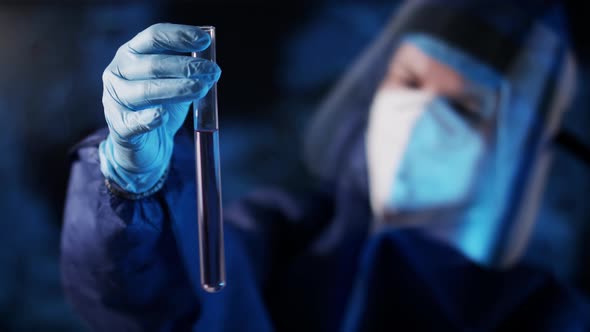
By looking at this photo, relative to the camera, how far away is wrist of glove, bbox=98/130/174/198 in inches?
19.8

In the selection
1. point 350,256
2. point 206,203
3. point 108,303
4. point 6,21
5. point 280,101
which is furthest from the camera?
point 280,101

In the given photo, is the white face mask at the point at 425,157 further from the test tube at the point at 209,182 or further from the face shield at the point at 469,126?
the test tube at the point at 209,182

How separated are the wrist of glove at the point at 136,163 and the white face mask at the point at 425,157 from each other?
51 cm

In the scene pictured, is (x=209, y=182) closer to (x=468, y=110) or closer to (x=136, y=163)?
(x=136, y=163)

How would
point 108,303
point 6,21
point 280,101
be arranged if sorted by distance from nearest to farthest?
point 108,303
point 6,21
point 280,101

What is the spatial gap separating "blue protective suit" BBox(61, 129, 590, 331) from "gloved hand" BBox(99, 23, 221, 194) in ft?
0.10

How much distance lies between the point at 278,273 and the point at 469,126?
0.49 m

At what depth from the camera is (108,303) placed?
600mm

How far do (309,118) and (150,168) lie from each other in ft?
2.09

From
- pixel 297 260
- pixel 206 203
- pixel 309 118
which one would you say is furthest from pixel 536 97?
pixel 206 203

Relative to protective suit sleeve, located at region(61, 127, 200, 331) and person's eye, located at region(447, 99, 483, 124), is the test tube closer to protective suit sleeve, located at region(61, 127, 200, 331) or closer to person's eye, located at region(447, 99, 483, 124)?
protective suit sleeve, located at region(61, 127, 200, 331)

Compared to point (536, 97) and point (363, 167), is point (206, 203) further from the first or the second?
point (536, 97)

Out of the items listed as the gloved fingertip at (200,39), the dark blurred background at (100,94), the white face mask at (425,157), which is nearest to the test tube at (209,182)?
the gloved fingertip at (200,39)

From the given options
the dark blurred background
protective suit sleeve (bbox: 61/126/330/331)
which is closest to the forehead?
the dark blurred background
